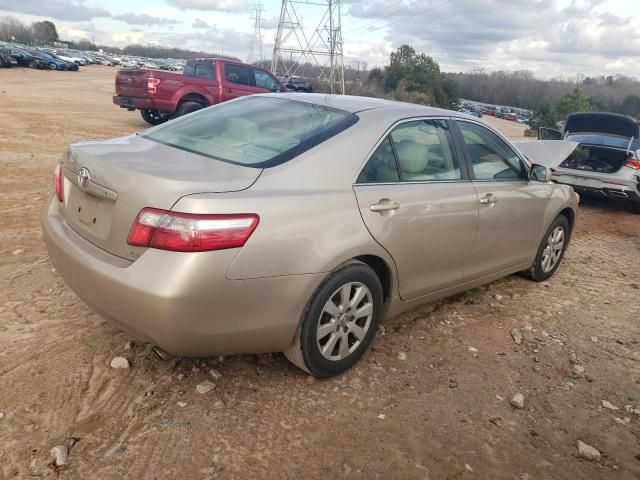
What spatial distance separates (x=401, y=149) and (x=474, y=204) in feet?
2.44

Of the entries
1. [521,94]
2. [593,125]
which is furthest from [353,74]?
[593,125]

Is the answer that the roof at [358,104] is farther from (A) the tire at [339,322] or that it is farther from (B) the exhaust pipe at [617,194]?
(B) the exhaust pipe at [617,194]

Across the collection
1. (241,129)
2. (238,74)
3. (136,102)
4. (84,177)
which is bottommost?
(136,102)

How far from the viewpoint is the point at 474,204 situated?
3.80 metres

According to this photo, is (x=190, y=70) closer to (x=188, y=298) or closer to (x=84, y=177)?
(x=84, y=177)

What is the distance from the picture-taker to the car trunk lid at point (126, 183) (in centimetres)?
255

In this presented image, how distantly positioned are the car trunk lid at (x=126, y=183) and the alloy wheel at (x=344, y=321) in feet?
2.73

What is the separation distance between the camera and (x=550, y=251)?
5.09 m

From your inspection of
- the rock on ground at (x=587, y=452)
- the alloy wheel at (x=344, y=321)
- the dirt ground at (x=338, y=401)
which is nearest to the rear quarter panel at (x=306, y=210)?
the alloy wheel at (x=344, y=321)

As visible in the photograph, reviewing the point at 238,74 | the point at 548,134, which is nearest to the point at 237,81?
the point at 238,74

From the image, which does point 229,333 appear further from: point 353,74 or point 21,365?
point 353,74

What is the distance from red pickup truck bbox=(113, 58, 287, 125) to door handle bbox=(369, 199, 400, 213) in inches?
418

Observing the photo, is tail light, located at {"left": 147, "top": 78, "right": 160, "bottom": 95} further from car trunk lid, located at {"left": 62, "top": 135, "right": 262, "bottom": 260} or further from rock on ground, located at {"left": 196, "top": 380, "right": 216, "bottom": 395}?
rock on ground, located at {"left": 196, "top": 380, "right": 216, "bottom": 395}

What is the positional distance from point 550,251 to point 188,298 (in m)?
3.79
